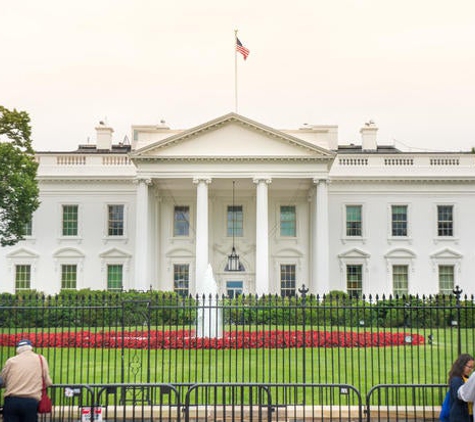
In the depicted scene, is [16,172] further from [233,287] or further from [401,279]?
[401,279]

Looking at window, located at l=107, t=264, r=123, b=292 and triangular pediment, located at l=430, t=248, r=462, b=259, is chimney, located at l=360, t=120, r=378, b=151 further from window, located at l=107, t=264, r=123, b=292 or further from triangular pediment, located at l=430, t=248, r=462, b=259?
window, located at l=107, t=264, r=123, b=292

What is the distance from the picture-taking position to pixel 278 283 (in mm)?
41156

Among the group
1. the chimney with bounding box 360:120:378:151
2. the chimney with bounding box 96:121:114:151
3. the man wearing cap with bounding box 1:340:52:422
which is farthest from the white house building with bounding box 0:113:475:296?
the man wearing cap with bounding box 1:340:52:422

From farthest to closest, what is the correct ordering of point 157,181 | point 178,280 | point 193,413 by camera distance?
point 178,280
point 157,181
point 193,413

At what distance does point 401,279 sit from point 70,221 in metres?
20.9

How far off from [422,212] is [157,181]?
1632 cm

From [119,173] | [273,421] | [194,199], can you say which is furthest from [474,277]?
[273,421]

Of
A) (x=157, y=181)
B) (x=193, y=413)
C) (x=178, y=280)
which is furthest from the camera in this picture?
(x=178, y=280)

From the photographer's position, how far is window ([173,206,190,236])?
136 ft

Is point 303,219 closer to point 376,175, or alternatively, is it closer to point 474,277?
point 376,175

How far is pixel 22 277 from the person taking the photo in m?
41.3

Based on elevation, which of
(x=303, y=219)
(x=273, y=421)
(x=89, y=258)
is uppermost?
(x=303, y=219)

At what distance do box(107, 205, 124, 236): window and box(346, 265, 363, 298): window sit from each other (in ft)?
47.1

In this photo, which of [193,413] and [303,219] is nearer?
[193,413]
